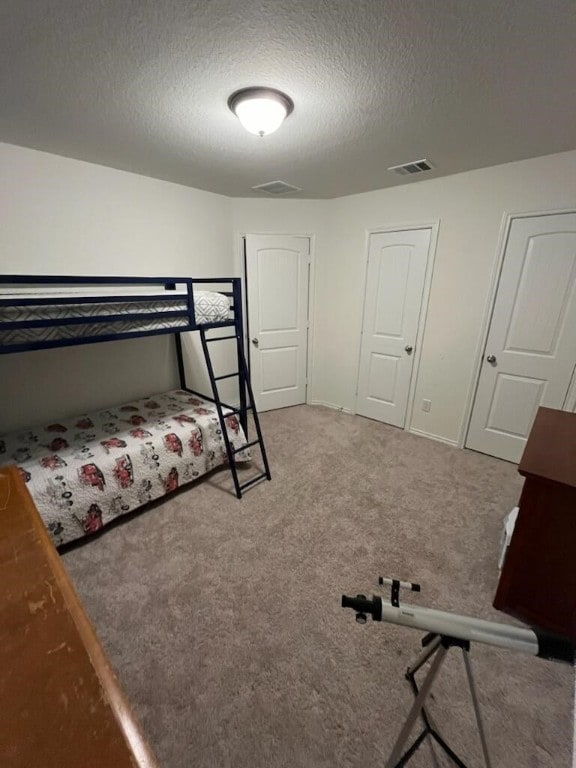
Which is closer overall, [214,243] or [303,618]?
[303,618]

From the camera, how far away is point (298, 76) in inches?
54.5

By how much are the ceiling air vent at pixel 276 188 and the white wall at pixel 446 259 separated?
61 cm

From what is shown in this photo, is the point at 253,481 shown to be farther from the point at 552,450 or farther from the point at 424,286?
the point at 424,286

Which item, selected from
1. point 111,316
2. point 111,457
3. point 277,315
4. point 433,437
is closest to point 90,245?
point 111,316

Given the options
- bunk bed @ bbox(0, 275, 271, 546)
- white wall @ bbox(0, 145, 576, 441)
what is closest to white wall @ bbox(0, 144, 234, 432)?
white wall @ bbox(0, 145, 576, 441)

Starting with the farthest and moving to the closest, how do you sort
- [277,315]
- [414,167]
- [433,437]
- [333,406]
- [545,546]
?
[333,406] < [277,315] < [433,437] < [414,167] < [545,546]

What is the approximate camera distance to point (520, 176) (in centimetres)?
234

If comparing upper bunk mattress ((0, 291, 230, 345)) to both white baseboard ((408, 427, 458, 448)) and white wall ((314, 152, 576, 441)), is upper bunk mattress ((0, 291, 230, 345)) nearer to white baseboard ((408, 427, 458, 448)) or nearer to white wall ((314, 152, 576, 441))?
white wall ((314, 152, 576, 441))

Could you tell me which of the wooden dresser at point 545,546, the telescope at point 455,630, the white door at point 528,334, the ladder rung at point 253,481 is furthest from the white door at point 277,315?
the telescope at point 455,630

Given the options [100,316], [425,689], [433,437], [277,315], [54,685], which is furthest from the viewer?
[277,315]

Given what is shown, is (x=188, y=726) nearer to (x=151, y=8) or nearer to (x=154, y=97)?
(x=151, y=8)

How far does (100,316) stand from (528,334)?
3074 mm

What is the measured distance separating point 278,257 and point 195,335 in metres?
1.25

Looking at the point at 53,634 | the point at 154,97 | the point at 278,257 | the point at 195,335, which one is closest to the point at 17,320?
the point at 154,97
